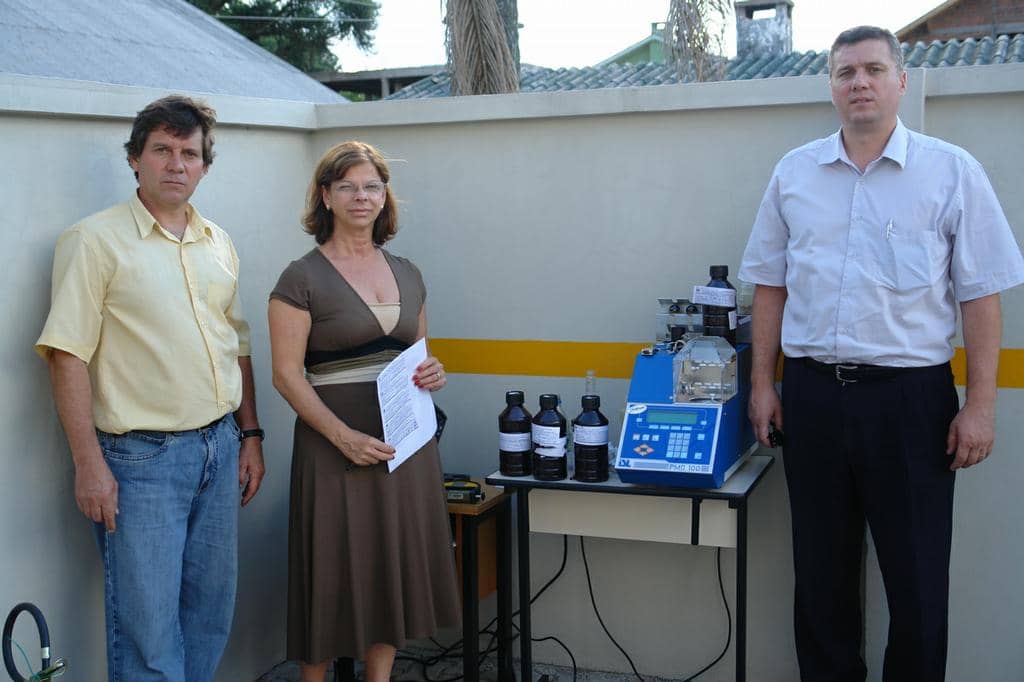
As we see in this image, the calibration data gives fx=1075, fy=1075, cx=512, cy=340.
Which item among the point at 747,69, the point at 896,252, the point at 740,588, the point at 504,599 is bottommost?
the point at 504,599

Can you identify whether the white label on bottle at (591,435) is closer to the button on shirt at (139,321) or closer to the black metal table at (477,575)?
the black metal table at (477,575)

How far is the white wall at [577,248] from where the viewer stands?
3322 mm

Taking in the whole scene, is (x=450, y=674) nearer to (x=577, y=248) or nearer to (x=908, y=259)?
(x=577, y=248)

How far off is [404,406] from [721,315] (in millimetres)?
1016

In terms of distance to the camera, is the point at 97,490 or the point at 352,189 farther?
the point at 352,189

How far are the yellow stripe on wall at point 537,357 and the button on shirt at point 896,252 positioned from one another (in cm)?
91

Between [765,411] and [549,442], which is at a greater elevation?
[765,411]

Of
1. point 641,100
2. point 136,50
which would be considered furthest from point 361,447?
point 136,50

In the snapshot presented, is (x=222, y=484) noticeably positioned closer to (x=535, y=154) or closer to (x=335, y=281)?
(x=335, y=281)

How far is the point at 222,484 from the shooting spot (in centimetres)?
302

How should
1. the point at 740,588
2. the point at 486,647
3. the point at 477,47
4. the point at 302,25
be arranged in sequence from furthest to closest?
the point at 302,25, the point at 477,47, the point at 486,647, the point at 740,588

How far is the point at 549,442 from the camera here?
3299mm

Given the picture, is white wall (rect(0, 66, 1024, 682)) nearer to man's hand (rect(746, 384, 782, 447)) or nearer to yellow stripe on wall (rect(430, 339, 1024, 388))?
yellow stripe on wall (rect(430, 339, 1024, 388))

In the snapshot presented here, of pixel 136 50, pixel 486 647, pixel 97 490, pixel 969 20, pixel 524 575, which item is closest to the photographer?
pixel 97 490
